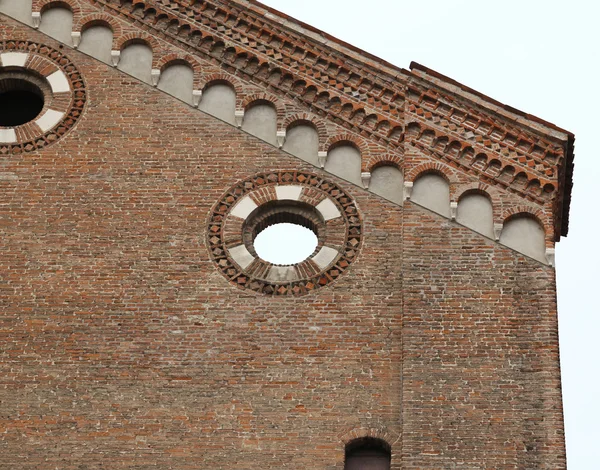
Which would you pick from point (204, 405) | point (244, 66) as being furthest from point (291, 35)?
point (204, 405)

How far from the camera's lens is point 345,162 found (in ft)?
80.2

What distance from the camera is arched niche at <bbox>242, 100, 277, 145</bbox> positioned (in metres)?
24.7

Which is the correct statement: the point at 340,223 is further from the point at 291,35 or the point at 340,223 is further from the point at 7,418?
the point at 7,418

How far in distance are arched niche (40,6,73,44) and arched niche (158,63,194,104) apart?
1526 mm

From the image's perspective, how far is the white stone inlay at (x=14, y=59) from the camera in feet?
83.1

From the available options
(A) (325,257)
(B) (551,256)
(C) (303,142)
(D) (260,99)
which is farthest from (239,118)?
(B) (551,256)

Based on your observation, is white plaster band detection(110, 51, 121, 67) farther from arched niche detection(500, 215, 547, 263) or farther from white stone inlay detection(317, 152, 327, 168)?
arched niche detection(500, 215, 547, 263)

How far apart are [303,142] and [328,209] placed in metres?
1.19

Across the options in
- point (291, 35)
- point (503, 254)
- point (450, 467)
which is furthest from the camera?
point (291, 35)

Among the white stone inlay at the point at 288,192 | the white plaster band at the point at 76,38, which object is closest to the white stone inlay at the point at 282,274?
the white stone inlay at the point at 288,192

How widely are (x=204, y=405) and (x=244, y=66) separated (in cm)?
533

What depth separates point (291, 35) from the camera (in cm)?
2519

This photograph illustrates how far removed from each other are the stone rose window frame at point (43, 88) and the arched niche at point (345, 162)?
3544 millimetres

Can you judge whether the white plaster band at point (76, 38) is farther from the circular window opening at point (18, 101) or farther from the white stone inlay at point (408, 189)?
the white stone inlay at point (408, 189)
